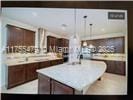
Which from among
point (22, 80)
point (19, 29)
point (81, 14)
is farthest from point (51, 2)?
point (22, 80)

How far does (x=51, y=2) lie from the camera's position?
1.44 meters

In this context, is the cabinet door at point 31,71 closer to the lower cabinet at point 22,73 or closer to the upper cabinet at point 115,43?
the lower cabinet at point 22,73

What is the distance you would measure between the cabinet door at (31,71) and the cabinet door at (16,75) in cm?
5

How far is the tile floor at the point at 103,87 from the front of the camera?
1398 millimetres

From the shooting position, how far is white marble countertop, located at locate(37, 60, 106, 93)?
4.34ft

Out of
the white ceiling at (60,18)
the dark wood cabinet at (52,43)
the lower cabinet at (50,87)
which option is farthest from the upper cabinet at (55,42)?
the lower cabinet at (50,87)

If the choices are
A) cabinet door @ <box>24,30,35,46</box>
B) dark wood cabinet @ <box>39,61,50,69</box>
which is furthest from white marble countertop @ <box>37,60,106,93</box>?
cabinet door @ <box>24,30,35,46</box>

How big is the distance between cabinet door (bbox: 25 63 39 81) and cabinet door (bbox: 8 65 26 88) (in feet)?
0.17

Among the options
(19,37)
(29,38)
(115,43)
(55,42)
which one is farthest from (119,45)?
(19,37)

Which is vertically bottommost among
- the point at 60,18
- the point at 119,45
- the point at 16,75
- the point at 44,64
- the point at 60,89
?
Result: the point at 60,89

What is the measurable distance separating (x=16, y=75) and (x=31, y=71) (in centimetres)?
16

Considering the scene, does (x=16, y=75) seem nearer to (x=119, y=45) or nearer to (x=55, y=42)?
(x=55, y=42)

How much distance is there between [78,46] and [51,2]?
0.55m

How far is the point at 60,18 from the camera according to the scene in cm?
146
